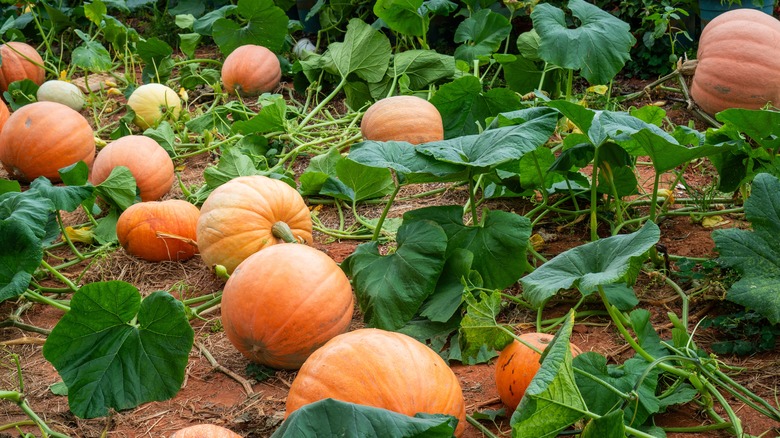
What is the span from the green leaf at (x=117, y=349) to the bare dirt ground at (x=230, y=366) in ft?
0.42

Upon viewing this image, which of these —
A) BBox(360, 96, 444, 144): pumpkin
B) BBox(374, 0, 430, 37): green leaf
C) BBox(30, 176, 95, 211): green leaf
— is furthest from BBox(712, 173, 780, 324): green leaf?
BBox(374, 0, 430, 37): green leaf

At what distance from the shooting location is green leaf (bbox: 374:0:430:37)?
4336 mm

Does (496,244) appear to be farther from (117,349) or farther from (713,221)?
(117,349)

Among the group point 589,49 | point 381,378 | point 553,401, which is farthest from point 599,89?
point 553,401

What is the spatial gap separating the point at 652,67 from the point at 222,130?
101 inches

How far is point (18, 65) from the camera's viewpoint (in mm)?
5238

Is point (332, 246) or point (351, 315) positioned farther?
point (332, 246)

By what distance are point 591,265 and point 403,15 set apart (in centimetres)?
283

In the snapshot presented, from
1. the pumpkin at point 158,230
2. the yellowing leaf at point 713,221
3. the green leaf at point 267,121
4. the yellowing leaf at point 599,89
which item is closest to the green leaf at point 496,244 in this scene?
the yellowing leaf at point 713,221

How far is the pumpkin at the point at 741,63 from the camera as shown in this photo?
12.7 ft

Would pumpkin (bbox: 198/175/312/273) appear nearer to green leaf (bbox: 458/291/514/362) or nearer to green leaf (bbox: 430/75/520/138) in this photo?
green leaf (bbox: 458/291/514/362)

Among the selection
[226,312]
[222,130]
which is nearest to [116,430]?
[226,312]

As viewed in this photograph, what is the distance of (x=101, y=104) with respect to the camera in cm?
509

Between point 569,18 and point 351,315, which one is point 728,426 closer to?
point 351,315
